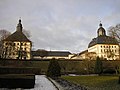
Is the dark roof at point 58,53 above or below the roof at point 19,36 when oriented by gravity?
below

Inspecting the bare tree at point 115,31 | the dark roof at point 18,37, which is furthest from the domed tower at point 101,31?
the bare tree at point 115,31

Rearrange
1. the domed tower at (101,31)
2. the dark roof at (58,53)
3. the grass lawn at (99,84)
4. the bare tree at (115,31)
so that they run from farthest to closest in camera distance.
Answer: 1. the dark roof at (58,53)
2. the domed tower at (101,31)
3. the bare tree at (115,31)
4. the grass lawn at (99,84)

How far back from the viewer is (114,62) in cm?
6150

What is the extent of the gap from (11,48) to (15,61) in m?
3.84

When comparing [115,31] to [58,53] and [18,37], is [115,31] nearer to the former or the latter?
[18,37]

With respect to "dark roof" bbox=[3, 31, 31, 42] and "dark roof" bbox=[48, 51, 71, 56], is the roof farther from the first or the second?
"dark roof" bbox=[48, 51, 71, 56]

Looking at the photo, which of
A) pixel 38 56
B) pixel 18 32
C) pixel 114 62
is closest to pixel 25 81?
pixel 114 62

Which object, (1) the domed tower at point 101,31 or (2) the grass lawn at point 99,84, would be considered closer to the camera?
(2) the grass lawn at point 99,84

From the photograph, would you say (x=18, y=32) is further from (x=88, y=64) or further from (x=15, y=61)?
(x=88, y=64)

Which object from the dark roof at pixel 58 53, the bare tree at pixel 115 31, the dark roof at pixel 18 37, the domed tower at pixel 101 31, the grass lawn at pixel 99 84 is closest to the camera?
the grass lawn at pixel 99 84

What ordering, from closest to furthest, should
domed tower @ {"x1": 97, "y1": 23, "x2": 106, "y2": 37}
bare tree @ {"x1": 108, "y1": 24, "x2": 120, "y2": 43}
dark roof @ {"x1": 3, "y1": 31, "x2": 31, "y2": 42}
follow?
bare tree @ {"x1": 108, "y1": 24, "x2": 120, "y2": 43} < dark roof @ {"x1": 3, "y1": 31, "x2": 31, "y2": 42} < domed tower @ {"x1": 97, "y1": 23, "x2": 106, "y2": 37}

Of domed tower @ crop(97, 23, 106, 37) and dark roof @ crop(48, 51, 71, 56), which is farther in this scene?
dark roof @ crop(48, 51, 71, 56)

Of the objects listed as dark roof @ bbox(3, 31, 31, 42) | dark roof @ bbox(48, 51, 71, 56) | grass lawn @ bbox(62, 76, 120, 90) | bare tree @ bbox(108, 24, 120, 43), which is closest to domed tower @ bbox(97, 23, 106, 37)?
dark roof @ bbox(48, 51, 71, 56)

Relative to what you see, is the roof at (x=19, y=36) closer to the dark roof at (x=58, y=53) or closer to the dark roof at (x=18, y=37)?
the dark roof at (x=18, y=37)
